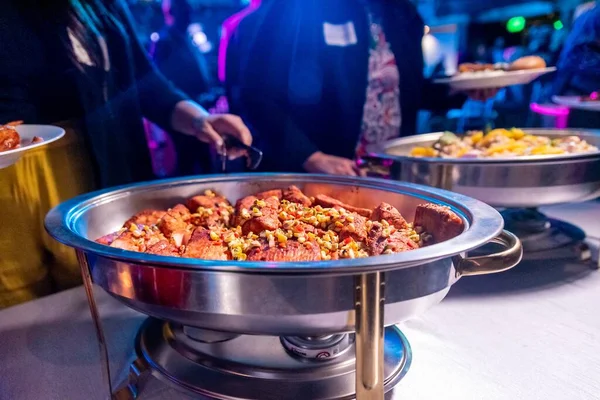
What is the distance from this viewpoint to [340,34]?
7.22 feet

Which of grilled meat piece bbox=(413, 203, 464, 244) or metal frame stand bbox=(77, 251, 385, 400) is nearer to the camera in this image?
metal frame stand bbox=(77, 251, 385, 400)

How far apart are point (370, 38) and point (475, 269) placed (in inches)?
68.8

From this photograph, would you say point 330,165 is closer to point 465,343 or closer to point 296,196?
point 296,196

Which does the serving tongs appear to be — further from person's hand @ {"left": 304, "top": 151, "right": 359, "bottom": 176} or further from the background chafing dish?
person's hand @ {"left": 304, "top": 151, "right": 359, "bottom": 176}

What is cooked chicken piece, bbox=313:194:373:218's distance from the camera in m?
1.12

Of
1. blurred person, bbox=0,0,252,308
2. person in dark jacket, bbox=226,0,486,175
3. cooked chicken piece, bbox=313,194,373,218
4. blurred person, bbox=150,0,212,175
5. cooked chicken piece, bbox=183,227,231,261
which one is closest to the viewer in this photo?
cooked chicken piece, bbox=183,227,231,261

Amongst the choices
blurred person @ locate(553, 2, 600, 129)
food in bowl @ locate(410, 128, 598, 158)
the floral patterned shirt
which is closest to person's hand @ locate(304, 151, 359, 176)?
food in bowl @ locate(410, 128, 598, 158)

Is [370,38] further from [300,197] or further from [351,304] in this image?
[351,304]

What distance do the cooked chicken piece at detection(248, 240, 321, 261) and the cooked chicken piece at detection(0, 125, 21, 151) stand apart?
588 mm

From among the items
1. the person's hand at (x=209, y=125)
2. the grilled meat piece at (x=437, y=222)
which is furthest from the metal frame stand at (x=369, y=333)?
the person's hand at (x=209, y=125)

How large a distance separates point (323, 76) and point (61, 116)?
1.22m

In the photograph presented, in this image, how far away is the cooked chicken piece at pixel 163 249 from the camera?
90 centimetres

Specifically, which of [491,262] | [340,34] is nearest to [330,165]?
[340,34]

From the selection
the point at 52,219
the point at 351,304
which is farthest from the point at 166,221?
the point at 351,304
